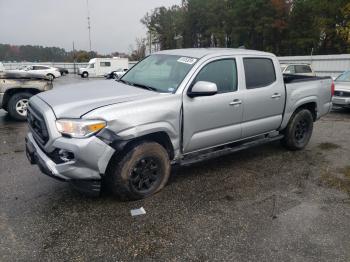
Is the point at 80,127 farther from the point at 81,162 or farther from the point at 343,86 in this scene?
the point at 343,86

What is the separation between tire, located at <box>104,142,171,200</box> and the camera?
3.75 metres

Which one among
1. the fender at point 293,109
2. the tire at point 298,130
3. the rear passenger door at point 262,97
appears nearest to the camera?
the rear passenger door at point 262,97

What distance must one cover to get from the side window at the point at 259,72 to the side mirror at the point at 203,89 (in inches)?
43.0

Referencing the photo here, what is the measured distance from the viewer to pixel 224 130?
15.4ft

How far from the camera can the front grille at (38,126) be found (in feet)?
12.0

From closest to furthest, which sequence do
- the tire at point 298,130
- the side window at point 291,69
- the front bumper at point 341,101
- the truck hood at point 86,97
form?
1. the truck hood at point 86,97
2. the tire at point 298,130
3. the front bumper at point 341,101
4. the side window at point 291,69

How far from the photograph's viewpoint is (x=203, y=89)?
4012 millimetres

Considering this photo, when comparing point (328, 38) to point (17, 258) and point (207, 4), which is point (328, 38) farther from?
point (17, 258)

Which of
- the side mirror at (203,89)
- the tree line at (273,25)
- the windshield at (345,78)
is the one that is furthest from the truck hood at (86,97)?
the tree line at (273,25)

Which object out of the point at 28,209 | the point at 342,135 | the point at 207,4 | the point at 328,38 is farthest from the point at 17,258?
the point at 207,4

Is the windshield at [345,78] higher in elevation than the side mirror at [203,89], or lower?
lower

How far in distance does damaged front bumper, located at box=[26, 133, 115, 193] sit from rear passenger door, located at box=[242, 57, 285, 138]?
7.64 ft

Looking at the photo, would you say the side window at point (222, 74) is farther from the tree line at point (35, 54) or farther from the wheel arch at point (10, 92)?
the tree line at point (35, 54)

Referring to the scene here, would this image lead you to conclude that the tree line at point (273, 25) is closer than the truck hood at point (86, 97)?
No
